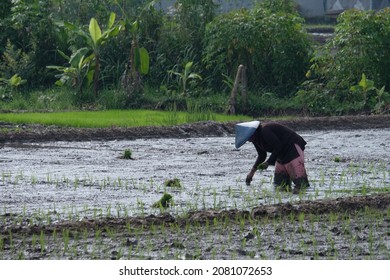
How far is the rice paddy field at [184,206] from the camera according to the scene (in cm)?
648

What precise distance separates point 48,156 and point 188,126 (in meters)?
3.36

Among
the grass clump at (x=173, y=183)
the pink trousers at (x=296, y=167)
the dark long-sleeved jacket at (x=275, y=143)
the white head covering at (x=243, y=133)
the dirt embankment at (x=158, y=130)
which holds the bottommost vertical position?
the dirt embankment at (x=158, y=130)

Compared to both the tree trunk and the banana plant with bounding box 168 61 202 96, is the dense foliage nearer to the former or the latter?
the tree trunk

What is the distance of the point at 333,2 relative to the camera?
94.0 feet

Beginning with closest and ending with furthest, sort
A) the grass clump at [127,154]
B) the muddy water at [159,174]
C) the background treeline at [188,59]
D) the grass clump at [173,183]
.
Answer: the muddy water at [159,174], the grass clump at [173,183], the grass clump at [127,154], the background treeline at [188,59]

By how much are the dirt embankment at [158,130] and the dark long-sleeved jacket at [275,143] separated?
17.0 ft

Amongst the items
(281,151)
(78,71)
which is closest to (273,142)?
(281,151)

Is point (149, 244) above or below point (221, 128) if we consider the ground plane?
above

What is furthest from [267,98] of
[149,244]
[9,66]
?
[149,244]

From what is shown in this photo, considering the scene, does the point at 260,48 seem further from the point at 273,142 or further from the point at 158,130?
the point at 273,142

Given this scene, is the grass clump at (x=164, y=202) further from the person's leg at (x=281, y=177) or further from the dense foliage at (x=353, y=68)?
the dense foliage at (x=353, y=68)

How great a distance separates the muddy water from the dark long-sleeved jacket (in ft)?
1.05

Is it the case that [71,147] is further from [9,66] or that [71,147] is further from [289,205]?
[9,66]

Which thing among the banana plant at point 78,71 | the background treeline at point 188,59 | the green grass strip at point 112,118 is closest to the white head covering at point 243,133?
the green grass strip at point 112,118
